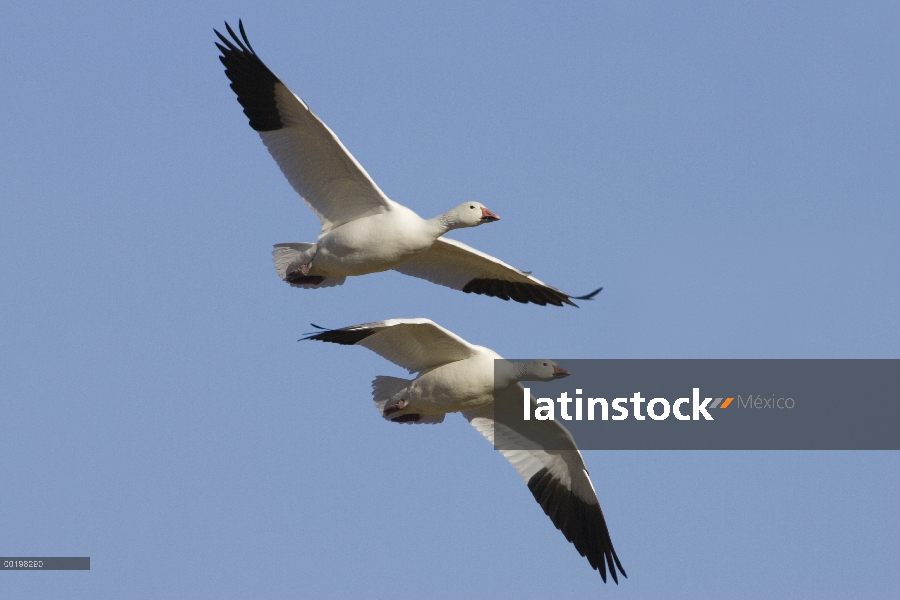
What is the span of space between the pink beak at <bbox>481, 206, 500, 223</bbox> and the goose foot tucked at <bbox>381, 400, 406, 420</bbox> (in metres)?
1.74

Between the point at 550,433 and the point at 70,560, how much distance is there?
445 cm

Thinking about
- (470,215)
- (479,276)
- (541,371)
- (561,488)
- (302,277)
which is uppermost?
(470,215)

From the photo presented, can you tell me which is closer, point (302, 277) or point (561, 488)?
point (302, 277)

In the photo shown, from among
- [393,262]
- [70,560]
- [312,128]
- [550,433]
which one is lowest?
[70,560]

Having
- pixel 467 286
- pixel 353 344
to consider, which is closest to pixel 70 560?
pixel 353 344

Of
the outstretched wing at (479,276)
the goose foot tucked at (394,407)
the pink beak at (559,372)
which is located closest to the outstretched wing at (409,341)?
the goose foot tucked at (394,407)

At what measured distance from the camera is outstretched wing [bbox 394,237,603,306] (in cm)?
1393

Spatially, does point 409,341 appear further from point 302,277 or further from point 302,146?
point 302,146

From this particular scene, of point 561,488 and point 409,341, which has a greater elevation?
point 409,341

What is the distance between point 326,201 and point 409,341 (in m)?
1.39

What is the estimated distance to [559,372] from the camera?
13531mm

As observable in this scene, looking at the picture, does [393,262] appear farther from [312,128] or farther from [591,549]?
[591,549]

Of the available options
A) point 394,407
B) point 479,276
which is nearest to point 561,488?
point 394,407

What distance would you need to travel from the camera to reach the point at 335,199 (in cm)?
1298
